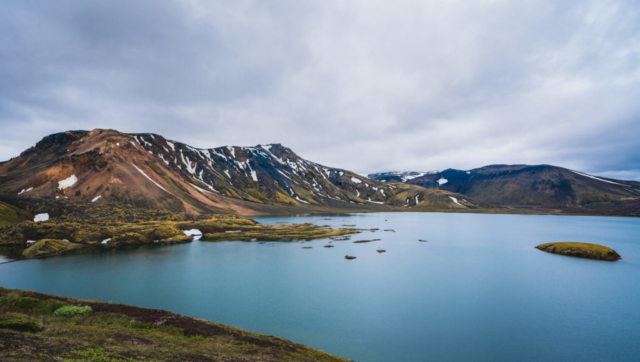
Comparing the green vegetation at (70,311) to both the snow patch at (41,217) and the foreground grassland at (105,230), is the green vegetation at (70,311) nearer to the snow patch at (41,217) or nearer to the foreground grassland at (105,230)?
the foreground grassland at (105,230)

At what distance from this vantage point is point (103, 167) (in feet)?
448

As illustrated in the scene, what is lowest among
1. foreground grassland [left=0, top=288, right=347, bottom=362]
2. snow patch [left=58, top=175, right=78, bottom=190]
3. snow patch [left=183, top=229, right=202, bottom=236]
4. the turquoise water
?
the turquoise water

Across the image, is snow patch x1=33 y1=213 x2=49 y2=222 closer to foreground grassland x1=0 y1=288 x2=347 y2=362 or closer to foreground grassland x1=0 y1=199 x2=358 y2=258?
foreground grassland x1=0 y1=199 x2=358 y2=258

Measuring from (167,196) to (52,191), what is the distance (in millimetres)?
42424

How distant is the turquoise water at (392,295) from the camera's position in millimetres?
24203

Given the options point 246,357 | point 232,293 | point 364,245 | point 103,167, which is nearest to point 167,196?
point 103,167

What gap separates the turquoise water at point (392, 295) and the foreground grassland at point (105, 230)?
8.63 m

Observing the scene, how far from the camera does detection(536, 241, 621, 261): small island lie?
6116 cm

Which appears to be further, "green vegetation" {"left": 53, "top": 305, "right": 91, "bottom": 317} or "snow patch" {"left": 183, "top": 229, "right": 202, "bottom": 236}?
"snow patch" {"left": 183, "top": 229, "right": 202, "bottom": 236}

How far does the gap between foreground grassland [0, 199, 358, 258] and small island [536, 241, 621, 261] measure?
2353 inches

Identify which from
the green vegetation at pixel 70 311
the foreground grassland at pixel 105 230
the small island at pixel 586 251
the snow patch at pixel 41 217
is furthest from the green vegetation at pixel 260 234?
the green vegetation at pixel 70 311

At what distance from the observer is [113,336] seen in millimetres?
16594

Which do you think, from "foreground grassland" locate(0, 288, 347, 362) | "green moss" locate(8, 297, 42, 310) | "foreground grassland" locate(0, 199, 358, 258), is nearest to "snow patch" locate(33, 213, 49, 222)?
"foreground grassland" locate(0, 199, 358, 258)

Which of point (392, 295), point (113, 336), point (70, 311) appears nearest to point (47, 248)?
point (70, 311)
